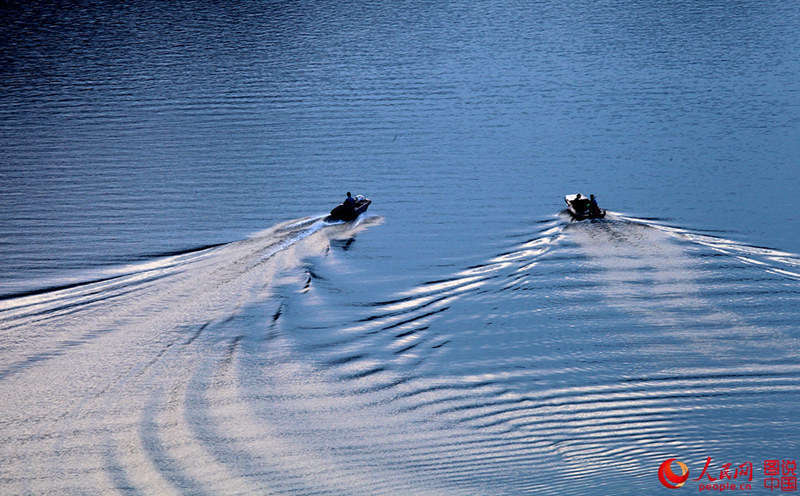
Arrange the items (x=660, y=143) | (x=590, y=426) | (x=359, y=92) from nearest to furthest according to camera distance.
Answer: (x=590, y=426) < (x=660, y=143) < (x=359, y=92)

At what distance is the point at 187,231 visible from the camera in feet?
84.2

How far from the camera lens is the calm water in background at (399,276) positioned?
1522 centimetres

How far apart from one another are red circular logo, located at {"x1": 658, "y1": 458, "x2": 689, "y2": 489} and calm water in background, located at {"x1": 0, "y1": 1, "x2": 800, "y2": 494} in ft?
0.95

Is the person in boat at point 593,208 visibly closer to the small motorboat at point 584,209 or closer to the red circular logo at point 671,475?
the small motorboat at point 584,209

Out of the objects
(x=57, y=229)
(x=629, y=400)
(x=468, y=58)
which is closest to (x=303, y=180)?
(x=57, y=229)

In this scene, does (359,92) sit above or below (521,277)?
above

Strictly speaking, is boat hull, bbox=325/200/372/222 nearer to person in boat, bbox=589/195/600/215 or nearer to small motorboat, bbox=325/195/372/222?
small motorboat, bbox=325/195/372/222

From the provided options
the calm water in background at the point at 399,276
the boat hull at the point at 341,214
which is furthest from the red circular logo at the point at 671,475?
the boat hull at the point at 341,214

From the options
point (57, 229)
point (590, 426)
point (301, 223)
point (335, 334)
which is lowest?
point (590, 426)

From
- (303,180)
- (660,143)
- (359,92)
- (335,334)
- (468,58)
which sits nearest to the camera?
(335,334)

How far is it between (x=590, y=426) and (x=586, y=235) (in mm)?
9669

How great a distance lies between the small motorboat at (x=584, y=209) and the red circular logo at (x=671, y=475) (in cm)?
1164

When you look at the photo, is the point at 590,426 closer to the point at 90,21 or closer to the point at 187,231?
the point at 187,231

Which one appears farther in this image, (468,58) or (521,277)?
(468,58)
